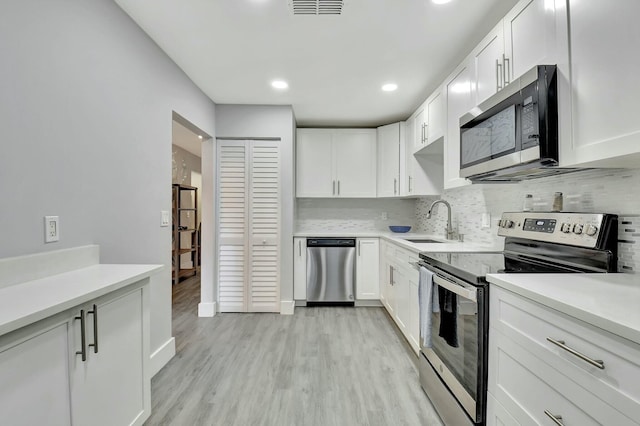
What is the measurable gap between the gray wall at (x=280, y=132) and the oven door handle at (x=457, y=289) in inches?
79.7

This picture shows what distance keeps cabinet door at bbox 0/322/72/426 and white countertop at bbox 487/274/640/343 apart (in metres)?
1.54

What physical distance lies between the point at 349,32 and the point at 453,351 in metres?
2.08

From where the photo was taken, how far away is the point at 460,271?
146 centimetres

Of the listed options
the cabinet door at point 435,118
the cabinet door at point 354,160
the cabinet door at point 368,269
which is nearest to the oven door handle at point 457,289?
the cabinet door at point 435,118

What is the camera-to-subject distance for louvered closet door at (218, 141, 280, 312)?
3.42 m

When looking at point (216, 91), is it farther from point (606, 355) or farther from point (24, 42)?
point (606, 355)

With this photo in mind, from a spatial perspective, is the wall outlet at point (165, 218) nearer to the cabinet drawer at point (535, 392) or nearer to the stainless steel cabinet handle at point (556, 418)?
the cabinet drawer at point (535, 392)

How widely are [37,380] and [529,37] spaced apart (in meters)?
2.38

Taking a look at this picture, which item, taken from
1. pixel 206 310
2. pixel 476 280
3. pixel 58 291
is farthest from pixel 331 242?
pixel 58 291

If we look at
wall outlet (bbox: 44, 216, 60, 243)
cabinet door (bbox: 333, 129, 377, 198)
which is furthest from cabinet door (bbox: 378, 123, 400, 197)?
wall outlet (bbox: 44, 216, 60, 243)

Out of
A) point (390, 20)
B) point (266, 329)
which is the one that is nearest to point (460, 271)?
point (390, 20)

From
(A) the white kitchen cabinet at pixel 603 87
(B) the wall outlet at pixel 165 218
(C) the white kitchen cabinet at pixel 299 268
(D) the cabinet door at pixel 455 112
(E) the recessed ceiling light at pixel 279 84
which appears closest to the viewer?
(A) the white kitchen cabinet at pixel 603 87

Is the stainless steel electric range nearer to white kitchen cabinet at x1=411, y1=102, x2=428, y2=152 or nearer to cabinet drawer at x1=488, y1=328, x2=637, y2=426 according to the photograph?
cabinet drawer at x1=488, y1=328, x2=637, y2=426

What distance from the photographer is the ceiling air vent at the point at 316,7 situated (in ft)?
5.57
